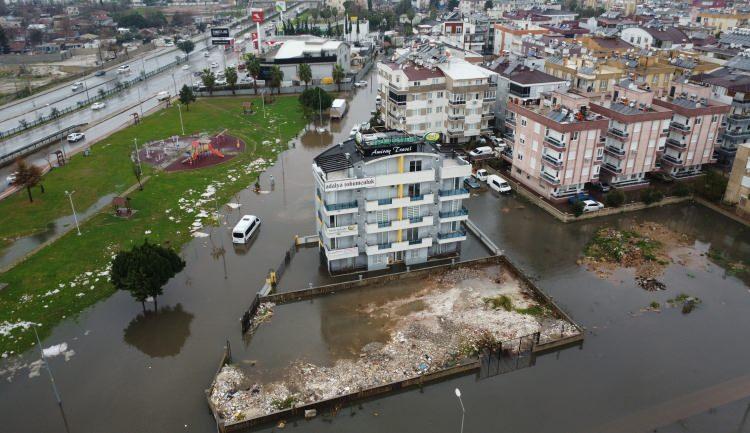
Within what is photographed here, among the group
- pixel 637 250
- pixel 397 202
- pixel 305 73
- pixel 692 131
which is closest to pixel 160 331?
pixel 397 202

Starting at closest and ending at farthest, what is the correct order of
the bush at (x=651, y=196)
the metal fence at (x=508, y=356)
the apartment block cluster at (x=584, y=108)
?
the metal fence at (x=508, y=356), the bush at (x=651, y=196), the apartment block cluster at (x=584, y=108)

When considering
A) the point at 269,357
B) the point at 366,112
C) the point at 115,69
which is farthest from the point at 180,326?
the point at 115,69

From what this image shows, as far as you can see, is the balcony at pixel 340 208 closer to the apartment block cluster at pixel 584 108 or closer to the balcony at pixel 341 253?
the balcony at pixel 341 253

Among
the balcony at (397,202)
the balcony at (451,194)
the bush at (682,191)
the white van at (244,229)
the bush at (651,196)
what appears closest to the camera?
the balcony at (397,202)

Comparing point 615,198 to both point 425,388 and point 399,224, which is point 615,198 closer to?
point 399,224

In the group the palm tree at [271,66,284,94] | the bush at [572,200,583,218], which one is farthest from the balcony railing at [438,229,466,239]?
the palm tree at [271,66,284,94]

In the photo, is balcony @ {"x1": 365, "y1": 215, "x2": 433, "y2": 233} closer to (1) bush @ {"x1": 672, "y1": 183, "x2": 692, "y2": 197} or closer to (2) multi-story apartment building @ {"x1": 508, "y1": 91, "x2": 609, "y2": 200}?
(2) multi-story apartment building @ {"x1": 508, "y1": 91, "x2": 609, "y2": 200}

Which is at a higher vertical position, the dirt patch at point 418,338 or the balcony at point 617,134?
the balcony at point 617,134

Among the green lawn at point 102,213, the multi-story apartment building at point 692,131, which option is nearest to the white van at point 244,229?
the green lawn at point 102,213
